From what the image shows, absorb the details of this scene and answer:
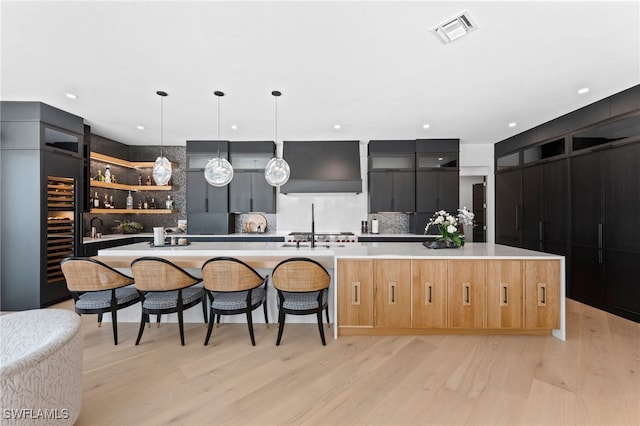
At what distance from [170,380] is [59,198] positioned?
10.9ft

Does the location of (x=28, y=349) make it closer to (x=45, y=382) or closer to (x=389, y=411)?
(x=45, y=382)

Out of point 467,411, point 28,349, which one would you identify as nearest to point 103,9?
point 28,349

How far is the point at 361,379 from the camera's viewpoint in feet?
6.86

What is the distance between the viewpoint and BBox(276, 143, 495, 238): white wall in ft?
18.1

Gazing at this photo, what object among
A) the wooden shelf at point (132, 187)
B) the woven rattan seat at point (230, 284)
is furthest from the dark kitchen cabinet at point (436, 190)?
the wooden shelf at point (132, 187)

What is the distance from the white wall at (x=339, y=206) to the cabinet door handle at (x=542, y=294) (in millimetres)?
3060

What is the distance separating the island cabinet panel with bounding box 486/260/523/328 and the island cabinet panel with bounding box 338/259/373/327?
1.20 m

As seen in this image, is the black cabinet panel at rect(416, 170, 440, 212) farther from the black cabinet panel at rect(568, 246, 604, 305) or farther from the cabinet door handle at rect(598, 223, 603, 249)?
the cabinet door handle at rect(598, 223, 603, 249)

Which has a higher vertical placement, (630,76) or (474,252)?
(630,76)

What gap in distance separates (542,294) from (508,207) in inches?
113

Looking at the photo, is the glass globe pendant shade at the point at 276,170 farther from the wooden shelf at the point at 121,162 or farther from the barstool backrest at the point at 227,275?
the wooden shelf at the point at 121,162

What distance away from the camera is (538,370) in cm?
220

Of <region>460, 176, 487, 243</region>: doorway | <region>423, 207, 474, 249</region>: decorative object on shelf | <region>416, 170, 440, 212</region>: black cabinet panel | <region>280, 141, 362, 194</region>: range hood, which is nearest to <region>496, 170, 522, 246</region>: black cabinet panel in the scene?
<region>460, 176, 487, 243</region>: doorway

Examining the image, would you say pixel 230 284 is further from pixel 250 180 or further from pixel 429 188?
pixel 429 188
